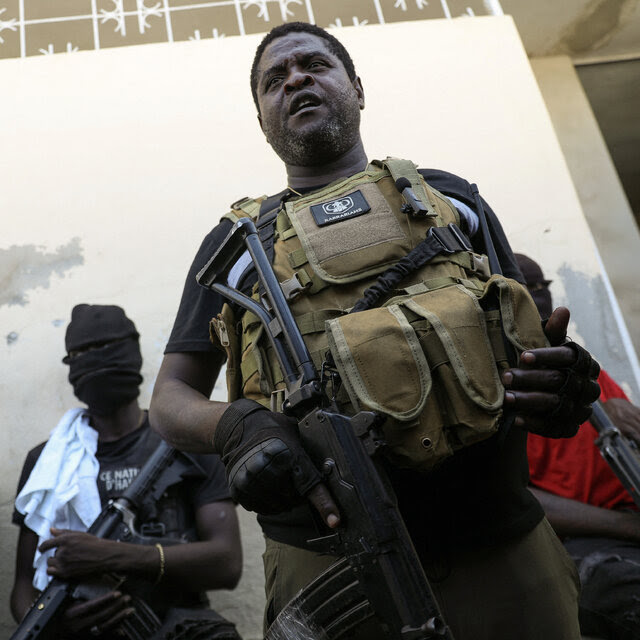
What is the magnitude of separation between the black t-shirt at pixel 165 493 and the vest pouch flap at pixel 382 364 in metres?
1.58

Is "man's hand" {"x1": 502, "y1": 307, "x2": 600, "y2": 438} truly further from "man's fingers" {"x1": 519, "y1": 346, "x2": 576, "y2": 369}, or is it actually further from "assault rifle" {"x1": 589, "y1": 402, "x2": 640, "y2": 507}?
"assault rifle" {"x1": 589, "y1": 402, "x2": 640, "y2": 507}

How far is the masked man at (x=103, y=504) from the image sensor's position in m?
2.30

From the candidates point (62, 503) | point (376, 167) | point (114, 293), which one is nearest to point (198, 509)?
point (62, 503)

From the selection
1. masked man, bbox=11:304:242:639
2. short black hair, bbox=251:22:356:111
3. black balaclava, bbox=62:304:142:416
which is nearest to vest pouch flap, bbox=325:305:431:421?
short black hair, bbox=251:22:356:111

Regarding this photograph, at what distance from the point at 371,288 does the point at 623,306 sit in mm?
3185

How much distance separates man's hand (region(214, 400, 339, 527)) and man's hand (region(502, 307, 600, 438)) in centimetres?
35

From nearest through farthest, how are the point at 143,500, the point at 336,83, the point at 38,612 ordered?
the point at 336,83, the point at 38,612, the point at 143,500

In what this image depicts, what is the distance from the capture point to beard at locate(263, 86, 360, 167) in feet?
5.16

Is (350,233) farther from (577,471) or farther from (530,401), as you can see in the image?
(577,471)

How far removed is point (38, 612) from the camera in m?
2.20

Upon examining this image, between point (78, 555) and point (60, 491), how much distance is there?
0.36 meters

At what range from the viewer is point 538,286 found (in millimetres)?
2965

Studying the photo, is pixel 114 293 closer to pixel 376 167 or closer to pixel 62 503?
pixel 62 503

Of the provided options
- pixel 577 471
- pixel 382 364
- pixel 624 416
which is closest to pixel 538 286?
pixel 624 416
